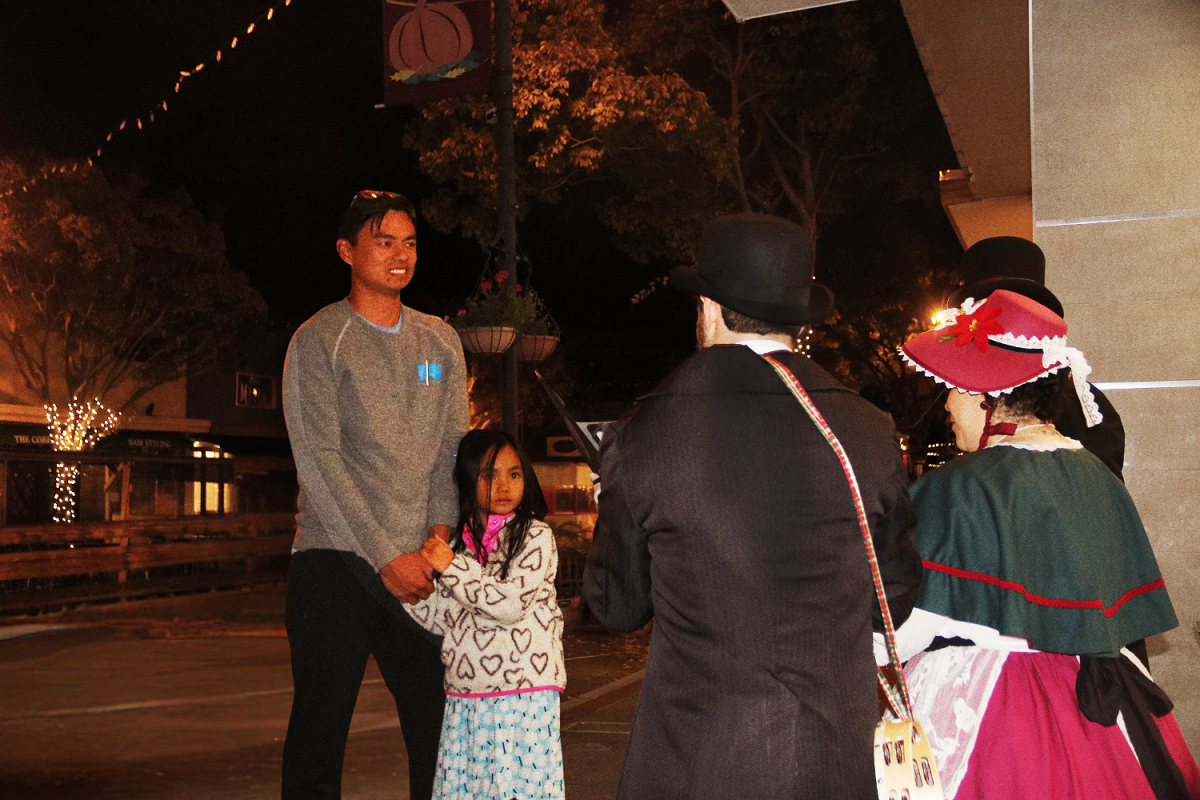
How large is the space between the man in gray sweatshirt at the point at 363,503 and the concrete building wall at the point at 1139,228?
2.60 meters

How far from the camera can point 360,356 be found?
3391 millimetres

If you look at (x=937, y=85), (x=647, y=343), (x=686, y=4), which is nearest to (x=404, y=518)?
(x=937, y=85)

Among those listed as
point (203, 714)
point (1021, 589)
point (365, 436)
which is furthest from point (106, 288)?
point (1021, 589)

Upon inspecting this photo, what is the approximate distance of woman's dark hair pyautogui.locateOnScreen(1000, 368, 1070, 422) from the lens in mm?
2725

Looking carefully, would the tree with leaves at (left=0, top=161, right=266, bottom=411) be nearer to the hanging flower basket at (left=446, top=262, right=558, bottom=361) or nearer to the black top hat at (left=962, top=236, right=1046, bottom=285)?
the hanging flower basket at (left=446, top=262, right=558, bottom=361)

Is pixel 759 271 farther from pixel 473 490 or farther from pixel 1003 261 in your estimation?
pixel 473 490

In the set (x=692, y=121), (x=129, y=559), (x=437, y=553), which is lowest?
(x=129, y=559)

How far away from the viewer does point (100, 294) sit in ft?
83.4

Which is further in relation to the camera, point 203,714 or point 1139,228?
point 203,714

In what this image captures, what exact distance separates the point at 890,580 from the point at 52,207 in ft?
80.4

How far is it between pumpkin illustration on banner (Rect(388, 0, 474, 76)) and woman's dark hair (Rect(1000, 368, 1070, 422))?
7.13 metres

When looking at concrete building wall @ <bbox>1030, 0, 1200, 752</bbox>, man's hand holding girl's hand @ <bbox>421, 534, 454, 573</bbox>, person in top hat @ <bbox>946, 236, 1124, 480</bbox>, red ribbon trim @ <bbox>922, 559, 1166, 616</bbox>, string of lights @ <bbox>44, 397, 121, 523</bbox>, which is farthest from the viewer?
string of lights @ <bbox>44, 397, 121, 523</bbox>

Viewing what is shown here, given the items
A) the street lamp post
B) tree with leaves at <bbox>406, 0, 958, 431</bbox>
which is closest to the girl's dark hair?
the street lamp post

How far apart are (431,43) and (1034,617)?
764 cm
